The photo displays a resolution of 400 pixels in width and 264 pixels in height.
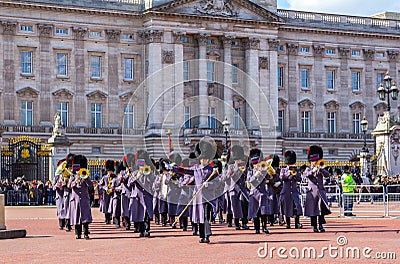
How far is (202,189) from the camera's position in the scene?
19.1 metres

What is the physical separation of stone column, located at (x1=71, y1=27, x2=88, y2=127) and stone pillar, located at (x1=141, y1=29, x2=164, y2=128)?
4.53 metres

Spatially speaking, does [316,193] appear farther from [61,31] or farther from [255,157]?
[61,31]

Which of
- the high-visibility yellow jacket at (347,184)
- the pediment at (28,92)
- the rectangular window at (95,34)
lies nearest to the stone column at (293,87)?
the rectangular window at (95,34)

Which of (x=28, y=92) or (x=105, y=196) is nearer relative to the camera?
(x=105, y=196)

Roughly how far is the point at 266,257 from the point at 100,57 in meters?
48.4

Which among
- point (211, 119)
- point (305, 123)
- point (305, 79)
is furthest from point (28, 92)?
point (305, 79)

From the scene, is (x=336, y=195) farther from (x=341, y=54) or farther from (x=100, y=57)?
(x=341, y=54)

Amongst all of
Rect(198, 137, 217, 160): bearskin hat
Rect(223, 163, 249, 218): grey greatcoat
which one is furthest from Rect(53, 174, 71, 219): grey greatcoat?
Rect(198, 137, 217, 160): bearskin hat

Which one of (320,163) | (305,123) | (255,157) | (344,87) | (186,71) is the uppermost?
(186,71)

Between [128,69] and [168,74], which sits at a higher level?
[128,69]

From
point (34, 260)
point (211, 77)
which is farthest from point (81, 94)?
point (34, 260)

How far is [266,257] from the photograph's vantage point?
15938mm

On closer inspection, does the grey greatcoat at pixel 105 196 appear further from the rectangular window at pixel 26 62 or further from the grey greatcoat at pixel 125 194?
the rectangular window at pixel 26 62

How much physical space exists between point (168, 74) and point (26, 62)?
992 cm
